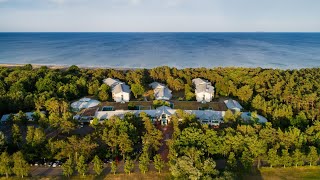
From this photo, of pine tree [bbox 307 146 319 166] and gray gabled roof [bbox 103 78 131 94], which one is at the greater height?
gray gabled roof [bbox 103 78 131 94]

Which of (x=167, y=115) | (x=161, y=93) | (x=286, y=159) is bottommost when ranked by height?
(x=286, y=159)

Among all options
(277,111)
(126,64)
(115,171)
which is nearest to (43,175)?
(115,171)

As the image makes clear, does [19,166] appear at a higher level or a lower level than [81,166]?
higher

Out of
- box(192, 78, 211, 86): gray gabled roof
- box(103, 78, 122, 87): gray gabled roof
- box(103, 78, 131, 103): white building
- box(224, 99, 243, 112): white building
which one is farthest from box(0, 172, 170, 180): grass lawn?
box(192, 78, 211, 86): gray gabled roof

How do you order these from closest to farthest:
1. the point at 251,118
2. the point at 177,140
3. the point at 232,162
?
1. the point at 232,162
2. the point at 177,140
3. the point at 251,118

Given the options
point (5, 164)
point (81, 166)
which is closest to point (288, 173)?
point (81, 166)

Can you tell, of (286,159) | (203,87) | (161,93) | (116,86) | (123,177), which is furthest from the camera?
(116,86)

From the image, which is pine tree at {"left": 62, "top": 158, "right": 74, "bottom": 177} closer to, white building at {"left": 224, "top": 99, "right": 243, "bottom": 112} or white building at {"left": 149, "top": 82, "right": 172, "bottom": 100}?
white building at {"left": 149, "top": 82, "right": 172, "bottom": 100}

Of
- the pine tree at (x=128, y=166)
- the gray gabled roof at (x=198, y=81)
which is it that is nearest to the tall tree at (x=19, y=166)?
the pine tree at (x=128, y=166)

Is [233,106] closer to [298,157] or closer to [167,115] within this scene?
[167,115]
